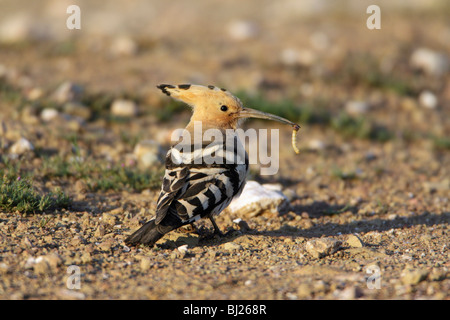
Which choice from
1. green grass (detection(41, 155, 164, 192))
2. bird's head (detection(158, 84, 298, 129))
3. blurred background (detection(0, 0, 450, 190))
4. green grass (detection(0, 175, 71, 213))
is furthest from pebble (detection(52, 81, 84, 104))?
bird's head (detection(158, 84, 298, 129))

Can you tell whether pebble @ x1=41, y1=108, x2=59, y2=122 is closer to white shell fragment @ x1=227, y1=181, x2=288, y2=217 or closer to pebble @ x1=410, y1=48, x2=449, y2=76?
white shell fragment @ x1=227, y1=181, x2=288, y2=217

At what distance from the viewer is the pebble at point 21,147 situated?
5.00 m

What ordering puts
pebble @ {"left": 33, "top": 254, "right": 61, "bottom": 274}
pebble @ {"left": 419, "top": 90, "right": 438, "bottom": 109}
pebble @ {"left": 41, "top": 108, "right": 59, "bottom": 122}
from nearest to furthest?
pebble @ {"left": 33, "top": 254, "right": 61, "bottom": 274}
pebble @ {"left": 41, "top": 108, "right": 59, "bottom": 122}
pebble @ {"left": 419, "top": 90, "right": 438, "bottom": 109}

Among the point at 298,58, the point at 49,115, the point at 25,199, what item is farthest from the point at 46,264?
the point at 298,58

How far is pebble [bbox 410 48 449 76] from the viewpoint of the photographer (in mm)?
7891

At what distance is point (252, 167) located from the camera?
548cm

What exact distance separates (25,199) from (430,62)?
18.9 ft

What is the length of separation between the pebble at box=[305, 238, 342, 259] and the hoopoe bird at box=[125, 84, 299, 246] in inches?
23.2

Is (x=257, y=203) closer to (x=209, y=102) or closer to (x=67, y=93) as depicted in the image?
(x=209, y=102)

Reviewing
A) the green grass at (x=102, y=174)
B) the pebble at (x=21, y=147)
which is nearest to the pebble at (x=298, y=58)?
the green grass at (x=102, y=174)

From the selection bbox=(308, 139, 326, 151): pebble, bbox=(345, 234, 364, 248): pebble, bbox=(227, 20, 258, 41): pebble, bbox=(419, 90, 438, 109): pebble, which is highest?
bbox=(227, 20, 258, 41): pebble

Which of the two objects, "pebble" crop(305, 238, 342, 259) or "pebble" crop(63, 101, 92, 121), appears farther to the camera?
"pebble" crop(63, 101, 92, 121)

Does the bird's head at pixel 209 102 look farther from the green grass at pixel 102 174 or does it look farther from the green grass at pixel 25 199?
the green grass at pixel 25 199
